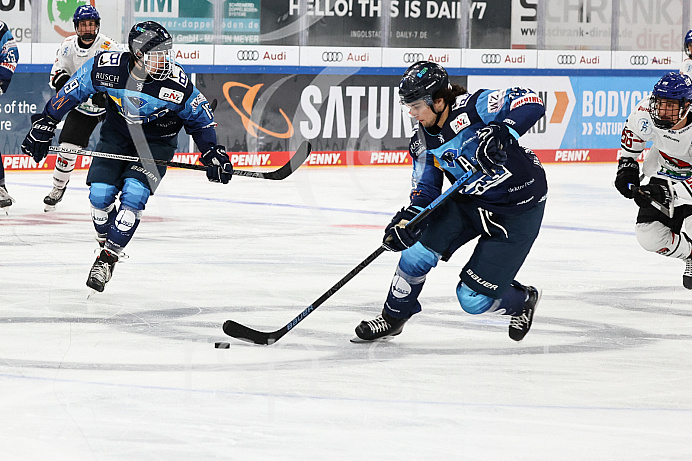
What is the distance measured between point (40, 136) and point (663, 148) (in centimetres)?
309

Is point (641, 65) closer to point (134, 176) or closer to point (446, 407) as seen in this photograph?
point (134, 176)

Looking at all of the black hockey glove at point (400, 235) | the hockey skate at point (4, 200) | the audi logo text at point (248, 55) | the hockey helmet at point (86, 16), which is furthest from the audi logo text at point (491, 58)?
the black hockey glove at point (400, 235)

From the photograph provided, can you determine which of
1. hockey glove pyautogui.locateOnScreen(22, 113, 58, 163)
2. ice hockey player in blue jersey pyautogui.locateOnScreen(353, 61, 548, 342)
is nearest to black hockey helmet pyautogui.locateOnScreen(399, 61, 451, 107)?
ice hockey player in blue jersey pyautogui.locateOnScreen(353, 61, 548, 342)

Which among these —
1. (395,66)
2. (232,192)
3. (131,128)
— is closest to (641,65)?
(395,66)

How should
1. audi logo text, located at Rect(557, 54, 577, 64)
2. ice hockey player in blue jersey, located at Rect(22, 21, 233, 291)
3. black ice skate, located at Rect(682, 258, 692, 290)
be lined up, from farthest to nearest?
audi logo text, located at Rect(557, 54, 577, 64) → black ice skate, located at Rect(682, 258, 692, 290) → ice hockey player in blue jersey, located at Rect(22, 21, 233, 291)

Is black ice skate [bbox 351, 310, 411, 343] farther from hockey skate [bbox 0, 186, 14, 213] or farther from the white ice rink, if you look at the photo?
hockey skate [bbox 0, 186, 14, 213]

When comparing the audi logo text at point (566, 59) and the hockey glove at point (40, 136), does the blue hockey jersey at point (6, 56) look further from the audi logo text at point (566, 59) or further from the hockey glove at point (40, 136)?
the audi logo text at point (566, 59)

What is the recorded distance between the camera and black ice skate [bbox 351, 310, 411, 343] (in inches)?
176

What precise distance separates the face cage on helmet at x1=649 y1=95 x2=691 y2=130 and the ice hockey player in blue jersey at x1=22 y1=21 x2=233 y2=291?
2.05m

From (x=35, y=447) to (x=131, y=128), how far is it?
2.80 metres

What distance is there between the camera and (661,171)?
5.79 m

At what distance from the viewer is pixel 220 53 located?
11.9 m

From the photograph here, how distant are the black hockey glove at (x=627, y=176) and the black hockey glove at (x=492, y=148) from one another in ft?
5.76

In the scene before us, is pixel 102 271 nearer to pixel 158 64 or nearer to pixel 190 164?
pixel 158 64
